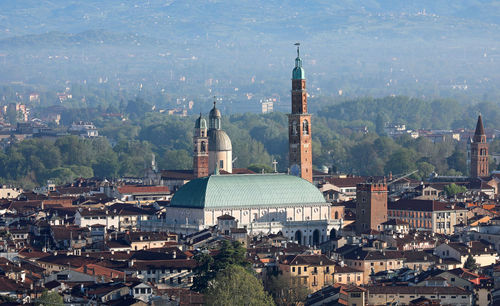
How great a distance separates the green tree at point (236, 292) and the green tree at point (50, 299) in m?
4.09

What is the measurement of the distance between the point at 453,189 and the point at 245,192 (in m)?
24.4

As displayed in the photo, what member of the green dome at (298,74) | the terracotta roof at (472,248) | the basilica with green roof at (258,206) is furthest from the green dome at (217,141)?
the terracotta roof at (472,248)

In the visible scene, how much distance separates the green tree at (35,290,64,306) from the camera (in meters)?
42.7

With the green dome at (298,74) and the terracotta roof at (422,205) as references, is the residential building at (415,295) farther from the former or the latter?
the green dome at (298,74)

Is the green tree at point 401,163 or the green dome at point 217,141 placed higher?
the green dome at point 217,141

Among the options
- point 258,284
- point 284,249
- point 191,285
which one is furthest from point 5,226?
point 258,284

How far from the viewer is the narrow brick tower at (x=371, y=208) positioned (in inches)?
2879

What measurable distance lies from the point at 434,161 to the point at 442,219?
166 feet

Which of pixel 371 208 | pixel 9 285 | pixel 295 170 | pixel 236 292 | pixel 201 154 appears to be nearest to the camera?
pixel 236 292

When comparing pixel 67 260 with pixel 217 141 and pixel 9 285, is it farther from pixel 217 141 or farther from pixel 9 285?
pixel 217 141

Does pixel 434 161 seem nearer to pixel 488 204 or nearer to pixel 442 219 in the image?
pixel 488 204

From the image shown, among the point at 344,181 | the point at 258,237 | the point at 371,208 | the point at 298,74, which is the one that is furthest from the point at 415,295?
the point at 344,181

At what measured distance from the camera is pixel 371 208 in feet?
241

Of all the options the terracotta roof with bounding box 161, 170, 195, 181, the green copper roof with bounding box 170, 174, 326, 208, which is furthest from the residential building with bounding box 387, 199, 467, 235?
the terracotta roof with bounding box 161, 170, 195, 181
